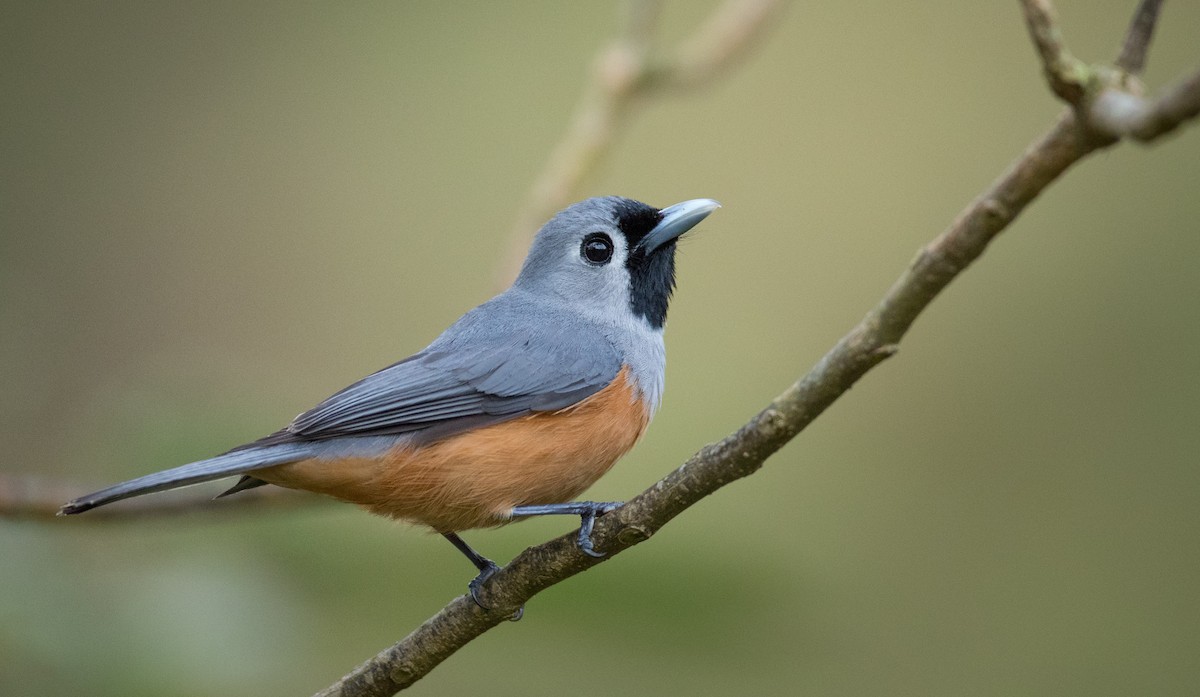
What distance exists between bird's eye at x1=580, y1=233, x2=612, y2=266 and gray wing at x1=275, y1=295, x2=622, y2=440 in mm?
345

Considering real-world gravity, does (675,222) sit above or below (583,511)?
above

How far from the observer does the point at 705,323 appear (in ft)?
21.9

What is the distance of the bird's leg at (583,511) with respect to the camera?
2.74m

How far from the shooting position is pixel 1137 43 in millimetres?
1844

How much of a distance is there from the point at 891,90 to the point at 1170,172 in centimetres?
179

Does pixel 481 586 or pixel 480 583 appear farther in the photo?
pixel 480 583

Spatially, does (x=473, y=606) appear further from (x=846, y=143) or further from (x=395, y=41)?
(x=395, y=41)

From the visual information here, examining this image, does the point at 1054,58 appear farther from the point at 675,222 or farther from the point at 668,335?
the point at 668,335

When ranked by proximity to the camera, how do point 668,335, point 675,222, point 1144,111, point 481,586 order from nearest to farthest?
point 1144,111 < point 481,586 < point 675,222 < point 668,335

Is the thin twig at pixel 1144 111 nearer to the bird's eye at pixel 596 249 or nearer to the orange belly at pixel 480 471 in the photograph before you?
the orange belly at pixel 480 471

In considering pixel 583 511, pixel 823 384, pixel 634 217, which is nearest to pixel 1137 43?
pixel 823 384

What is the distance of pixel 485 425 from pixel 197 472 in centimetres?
92

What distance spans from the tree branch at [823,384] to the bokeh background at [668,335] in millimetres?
484

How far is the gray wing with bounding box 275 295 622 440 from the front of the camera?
140 inches
